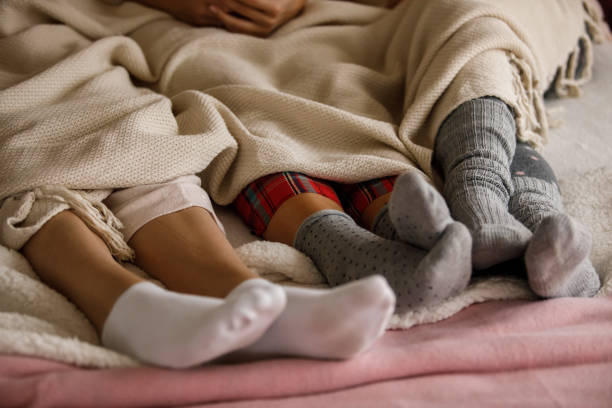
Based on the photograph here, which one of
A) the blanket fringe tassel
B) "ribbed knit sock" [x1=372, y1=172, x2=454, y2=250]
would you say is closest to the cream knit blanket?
the blanket fringe tassel

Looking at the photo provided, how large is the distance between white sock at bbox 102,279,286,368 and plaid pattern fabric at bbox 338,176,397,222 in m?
0.33

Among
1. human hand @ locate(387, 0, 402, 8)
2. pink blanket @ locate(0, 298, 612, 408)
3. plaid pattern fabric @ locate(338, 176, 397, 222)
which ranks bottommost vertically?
plaid pattern fabric @ locate(338, 176, 397, 222)

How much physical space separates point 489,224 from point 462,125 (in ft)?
0.83

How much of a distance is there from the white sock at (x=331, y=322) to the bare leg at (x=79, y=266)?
165mm

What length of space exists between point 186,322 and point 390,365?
0.20m

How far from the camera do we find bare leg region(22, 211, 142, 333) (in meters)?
0.62

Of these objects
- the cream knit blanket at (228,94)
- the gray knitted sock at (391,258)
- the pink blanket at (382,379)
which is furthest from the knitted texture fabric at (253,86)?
the pink blanket at (382,379)

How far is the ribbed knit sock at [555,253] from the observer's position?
612 millimetres

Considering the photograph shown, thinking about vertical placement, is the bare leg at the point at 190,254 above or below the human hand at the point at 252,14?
below

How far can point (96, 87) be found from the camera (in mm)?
981

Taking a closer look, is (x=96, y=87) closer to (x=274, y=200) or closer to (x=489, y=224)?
(x=274, y=200)

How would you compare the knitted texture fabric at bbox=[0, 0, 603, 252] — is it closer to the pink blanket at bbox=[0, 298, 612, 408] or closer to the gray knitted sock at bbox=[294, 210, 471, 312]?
the gray knitted sock at bbox=[294, 210, 471, 312]

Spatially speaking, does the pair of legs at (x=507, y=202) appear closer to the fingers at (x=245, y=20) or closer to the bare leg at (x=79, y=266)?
the bare leg at (x=79, y=266)

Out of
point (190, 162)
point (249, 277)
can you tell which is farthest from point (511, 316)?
point (190, 162)
